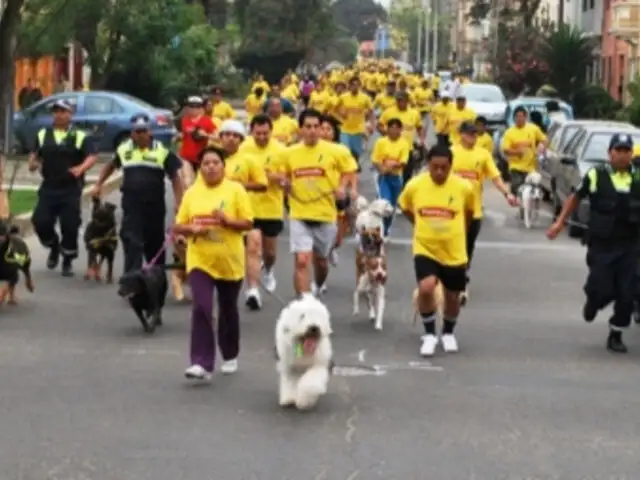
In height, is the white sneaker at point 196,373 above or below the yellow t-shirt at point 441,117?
below

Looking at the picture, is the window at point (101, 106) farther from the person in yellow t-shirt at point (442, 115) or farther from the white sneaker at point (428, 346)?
the white sneaker at point (428, 346)

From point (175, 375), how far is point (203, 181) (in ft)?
4.65

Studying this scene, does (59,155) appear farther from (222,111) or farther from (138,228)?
(222,111)

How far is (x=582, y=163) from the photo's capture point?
23406 millimetres

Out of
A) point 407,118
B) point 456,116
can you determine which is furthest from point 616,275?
point 456,116

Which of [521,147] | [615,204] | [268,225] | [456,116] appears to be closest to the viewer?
[615,204]

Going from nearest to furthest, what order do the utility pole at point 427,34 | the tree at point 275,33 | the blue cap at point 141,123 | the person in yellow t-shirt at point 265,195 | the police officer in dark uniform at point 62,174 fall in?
the blue cap at point 141,123 < the person in yellow t-shirt at point 265,195 < the police officer in dark uniform at point 62,174 < the tree at point 275,33 < the utility pole at point 427,34

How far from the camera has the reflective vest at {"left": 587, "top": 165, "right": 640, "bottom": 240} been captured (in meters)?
12.7

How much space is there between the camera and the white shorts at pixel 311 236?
13555 mm

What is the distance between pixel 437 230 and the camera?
12.3 metres

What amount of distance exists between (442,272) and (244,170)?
96.3 inches

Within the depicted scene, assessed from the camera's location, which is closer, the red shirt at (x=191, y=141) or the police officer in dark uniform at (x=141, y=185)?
the police officer in dark uniform at (x=141, y=185)

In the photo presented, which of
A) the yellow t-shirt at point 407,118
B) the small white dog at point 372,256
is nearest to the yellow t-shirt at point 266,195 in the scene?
the small white dog at point 372,256

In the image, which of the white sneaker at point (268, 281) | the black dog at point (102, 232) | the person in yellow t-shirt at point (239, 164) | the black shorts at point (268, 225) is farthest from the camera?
the black dog at point (102, 232)
